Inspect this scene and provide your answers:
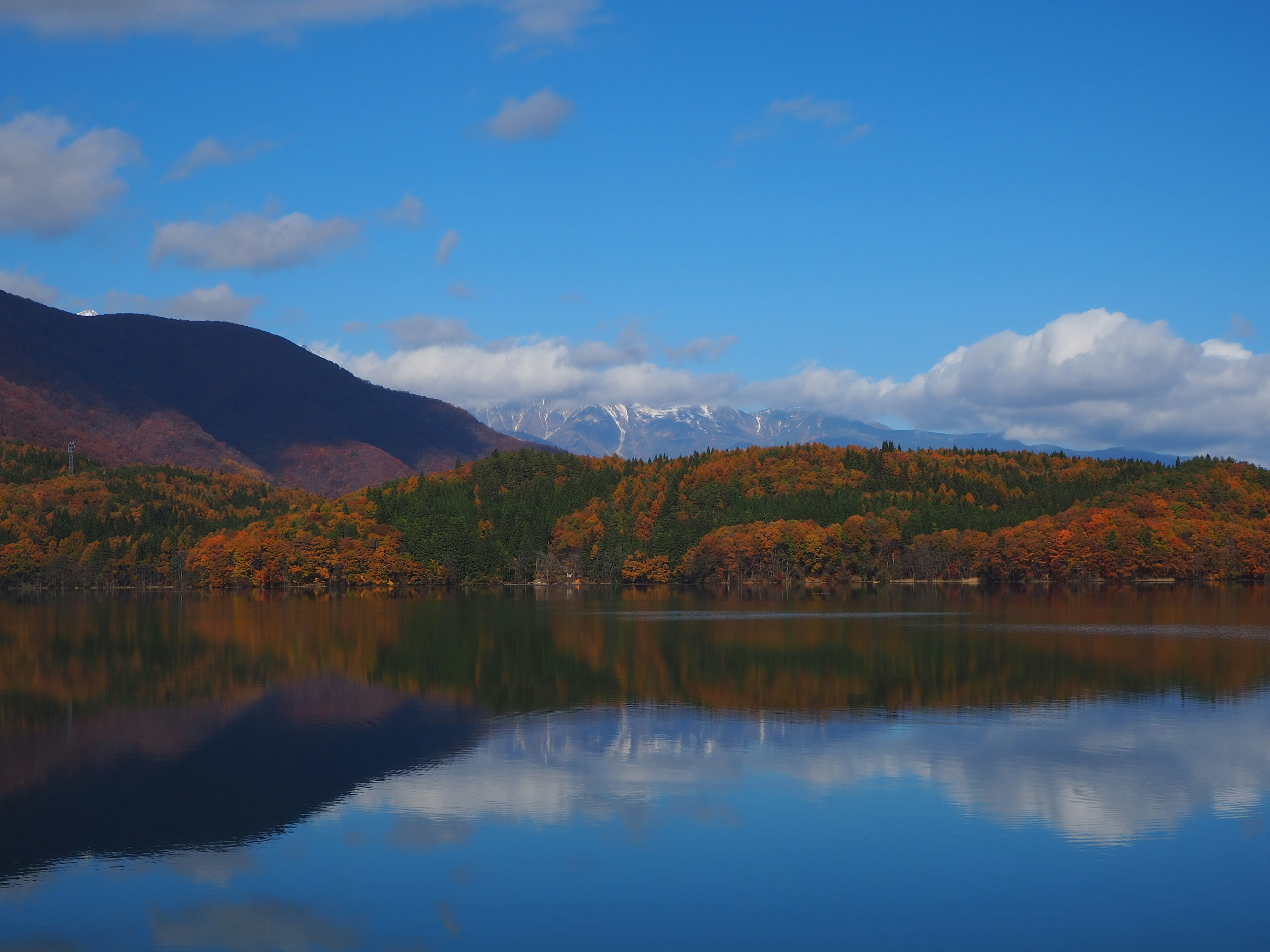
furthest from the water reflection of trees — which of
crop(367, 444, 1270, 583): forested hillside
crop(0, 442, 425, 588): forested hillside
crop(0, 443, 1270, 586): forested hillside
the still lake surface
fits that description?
crop(0, 442, 425, 588): forested hillside

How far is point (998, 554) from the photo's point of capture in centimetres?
14188

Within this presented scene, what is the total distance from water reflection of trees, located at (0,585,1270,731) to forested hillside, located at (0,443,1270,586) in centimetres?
5505

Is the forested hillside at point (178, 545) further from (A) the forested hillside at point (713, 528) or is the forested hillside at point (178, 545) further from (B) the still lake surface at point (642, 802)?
(B) the still lake surface at point (642, 802)

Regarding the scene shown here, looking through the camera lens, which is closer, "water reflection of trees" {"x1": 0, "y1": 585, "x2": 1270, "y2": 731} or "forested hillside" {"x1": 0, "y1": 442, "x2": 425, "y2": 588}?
"water reflection of trees" {"x1": 0, "y1": 585, "x2": 1270, "y2": 731}

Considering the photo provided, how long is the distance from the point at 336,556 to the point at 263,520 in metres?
31.0

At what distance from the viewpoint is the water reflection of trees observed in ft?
124

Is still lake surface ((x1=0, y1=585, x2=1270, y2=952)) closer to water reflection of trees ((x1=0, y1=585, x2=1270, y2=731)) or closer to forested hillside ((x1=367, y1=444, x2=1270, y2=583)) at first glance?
water reflection of trees ((x1=0, y1=585, x2=1270, y2=731))

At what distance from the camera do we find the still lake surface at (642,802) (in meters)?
16.5

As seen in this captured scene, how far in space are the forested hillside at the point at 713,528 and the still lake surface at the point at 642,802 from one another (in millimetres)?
99338

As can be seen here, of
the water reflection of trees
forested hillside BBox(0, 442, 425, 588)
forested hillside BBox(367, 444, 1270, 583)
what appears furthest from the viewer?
forested hillside BBox(0, 442, 425, 588)

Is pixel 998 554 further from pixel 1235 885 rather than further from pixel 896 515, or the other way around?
pixel 1235 885

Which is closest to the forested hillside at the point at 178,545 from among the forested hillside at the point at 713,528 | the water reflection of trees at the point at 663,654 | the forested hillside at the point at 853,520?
the forested hillside at the point at 713,528

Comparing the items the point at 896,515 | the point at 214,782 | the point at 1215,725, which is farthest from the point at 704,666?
the point at 896,515

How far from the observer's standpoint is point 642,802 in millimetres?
23312
